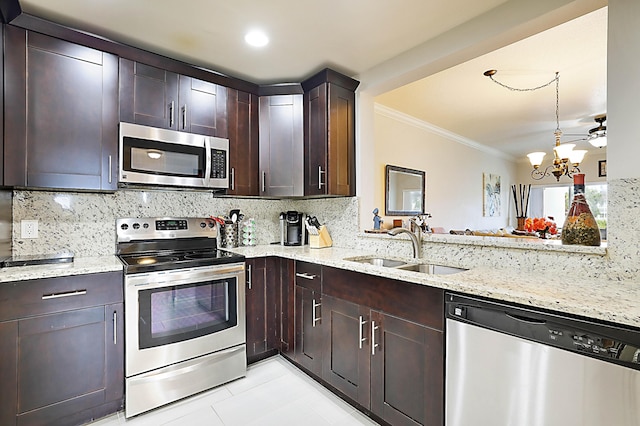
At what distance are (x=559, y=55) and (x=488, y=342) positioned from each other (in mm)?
2774

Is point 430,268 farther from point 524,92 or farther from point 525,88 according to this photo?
point 524,92

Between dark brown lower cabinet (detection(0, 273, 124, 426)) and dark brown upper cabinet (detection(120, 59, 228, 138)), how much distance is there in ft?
3.83

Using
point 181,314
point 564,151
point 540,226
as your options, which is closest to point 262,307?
point 181,314

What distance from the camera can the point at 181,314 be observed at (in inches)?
83.3

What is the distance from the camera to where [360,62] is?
8.41 ft

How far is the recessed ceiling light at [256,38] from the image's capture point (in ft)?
6.96

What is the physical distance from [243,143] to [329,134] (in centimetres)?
77

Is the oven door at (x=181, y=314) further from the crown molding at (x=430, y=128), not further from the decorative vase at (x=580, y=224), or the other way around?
the crown molding at (x=430, y=128)

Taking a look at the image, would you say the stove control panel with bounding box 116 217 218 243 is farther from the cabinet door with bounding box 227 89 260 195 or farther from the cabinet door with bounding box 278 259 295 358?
the cabinet door with bounding box 278 259 295 358

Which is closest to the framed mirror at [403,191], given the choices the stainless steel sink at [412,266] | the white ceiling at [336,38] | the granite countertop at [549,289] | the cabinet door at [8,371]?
the white ceiling at [336,38]

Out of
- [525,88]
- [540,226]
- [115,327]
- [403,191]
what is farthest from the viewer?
[403,191]

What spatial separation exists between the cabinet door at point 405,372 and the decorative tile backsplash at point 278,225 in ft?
2.25

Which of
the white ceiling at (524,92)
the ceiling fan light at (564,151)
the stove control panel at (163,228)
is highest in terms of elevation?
the white ceiling at (524,92)

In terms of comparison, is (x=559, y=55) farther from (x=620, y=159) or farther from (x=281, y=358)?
(x=281, y=358)
